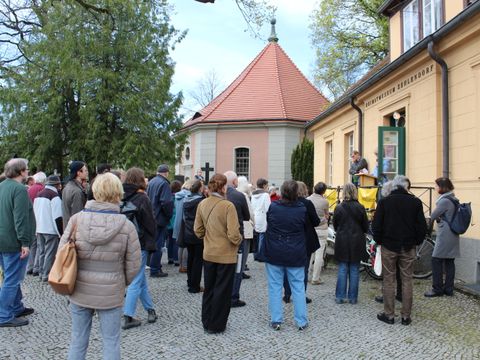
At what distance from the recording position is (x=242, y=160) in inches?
1137

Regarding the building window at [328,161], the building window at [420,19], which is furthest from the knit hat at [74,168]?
the building window at [328,161]

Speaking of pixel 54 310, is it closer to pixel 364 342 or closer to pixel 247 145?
pixel 364 342

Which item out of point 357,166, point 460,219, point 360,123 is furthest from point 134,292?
point 360,123

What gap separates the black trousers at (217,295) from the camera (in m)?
5.22

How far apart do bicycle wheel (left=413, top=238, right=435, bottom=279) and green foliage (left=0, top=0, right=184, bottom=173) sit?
1245cm

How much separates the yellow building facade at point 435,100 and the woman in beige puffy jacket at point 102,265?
6.47 metres

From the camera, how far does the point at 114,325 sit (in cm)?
358

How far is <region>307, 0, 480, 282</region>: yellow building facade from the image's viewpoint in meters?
7.99

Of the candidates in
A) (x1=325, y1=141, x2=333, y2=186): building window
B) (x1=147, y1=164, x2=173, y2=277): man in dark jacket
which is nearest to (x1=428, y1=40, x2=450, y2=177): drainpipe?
(x1=147, y1=164, x2=173, y2=277): man in dark jacket

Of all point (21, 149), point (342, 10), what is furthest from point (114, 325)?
point (342, 10)

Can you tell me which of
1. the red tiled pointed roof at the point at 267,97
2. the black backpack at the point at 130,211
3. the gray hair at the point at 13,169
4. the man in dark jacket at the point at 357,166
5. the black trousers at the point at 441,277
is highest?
the red tiled pointed roof at the point at 267,97

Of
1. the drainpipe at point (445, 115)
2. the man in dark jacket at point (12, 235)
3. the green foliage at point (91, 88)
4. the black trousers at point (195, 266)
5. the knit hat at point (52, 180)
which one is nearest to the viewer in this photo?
the man in dark jacket at point (12, 235)

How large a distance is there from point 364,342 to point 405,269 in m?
1.20

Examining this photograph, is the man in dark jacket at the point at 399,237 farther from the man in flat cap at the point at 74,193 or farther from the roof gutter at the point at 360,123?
the roof gutter at the point at 360,123
